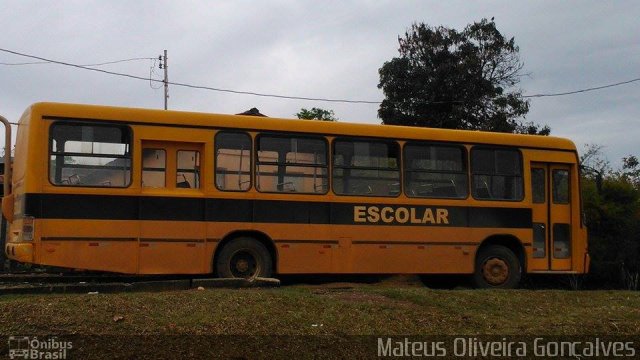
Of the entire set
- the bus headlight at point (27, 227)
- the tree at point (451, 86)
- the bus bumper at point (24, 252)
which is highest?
the tree at point (451, 86)

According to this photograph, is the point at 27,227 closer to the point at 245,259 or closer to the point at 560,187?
the point at 245,259

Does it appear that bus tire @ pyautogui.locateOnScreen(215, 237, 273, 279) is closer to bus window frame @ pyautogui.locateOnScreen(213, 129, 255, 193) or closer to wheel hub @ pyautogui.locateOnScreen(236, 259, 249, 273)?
wheel hub @ pyautogui.locateOnScreen(236, 259, 249, 273)

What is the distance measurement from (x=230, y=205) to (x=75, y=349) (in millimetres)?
5061

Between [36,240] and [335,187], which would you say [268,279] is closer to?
[335,187]

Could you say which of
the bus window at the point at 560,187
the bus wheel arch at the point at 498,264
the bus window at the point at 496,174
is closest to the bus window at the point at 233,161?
the bus window at the point at 496,174

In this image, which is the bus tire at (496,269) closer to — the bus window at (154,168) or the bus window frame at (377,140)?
the bus window frame at (377,140)

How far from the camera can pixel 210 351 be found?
684 centimetres

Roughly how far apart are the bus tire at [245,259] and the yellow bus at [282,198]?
23 mm

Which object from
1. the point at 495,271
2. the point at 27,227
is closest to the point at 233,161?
the point at 27,227

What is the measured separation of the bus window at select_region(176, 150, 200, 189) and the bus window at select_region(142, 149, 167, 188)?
0.23m

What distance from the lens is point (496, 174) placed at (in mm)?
13250

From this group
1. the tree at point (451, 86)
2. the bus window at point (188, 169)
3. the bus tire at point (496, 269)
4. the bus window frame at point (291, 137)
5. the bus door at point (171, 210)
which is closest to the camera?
the bus door at point (171, 210)

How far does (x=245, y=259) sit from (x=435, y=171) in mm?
3738

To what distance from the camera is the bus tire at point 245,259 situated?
452 inches
